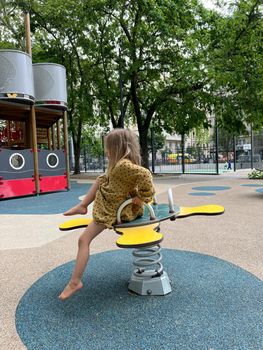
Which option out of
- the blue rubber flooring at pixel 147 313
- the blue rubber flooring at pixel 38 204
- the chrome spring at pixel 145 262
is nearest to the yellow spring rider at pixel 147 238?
the chrome spring at pixel 145 262

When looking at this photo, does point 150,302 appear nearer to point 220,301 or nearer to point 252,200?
point 220,301

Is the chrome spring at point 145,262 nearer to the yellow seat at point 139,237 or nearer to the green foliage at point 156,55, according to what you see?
the yellow seat at point 139,237

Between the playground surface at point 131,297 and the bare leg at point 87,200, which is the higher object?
the bare leg at point 87,200

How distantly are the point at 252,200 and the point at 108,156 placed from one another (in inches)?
255

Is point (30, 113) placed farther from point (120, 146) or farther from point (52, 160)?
point (120, 146)

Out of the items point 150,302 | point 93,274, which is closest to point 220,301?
point 150,302

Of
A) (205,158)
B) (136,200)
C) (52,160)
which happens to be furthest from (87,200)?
(205,158)

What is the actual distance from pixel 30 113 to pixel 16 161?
2.17 m

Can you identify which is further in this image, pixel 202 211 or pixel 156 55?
pixel 156 55

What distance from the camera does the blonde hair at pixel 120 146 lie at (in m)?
3.02

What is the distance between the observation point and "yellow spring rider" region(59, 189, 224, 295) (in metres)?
2.57

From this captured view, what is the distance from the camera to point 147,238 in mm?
2551

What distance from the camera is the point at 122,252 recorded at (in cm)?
441

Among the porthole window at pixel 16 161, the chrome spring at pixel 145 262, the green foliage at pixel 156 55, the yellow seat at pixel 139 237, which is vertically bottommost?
the chrome spring at pixel 145 262
